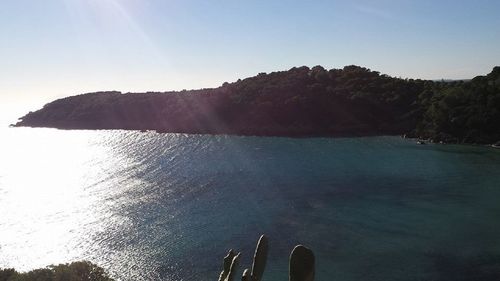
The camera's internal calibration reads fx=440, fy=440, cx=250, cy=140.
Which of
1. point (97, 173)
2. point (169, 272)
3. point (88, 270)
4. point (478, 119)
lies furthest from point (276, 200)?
point (478, 119)

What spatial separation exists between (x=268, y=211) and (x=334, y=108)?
285 feet

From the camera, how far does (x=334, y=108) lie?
134125 mm

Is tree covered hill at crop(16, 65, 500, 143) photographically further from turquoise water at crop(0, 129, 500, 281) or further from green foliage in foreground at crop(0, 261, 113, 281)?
green foliage in foreground at crop(0, 261, 113, 281)

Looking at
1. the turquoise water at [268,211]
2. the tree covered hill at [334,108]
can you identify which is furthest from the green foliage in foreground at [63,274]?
the tree covered hill at [334,108]

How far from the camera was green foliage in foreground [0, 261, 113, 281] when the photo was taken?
1009 inches

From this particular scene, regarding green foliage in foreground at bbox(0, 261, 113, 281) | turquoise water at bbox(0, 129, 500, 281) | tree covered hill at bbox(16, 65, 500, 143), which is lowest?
turquoise water at bbox(0, 129, 500, 281)

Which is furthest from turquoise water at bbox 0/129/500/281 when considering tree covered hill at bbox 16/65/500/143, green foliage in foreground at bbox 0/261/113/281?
tree covered hill at bbox 16/65/500/143

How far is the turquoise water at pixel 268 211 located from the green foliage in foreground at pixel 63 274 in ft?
24.4

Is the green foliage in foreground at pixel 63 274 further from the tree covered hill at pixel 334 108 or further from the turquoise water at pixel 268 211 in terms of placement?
the tree covered hill at pixel 334 108

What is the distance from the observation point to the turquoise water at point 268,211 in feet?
119

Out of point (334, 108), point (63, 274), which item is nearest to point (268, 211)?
point (63, 274)

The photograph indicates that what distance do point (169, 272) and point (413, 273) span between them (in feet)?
61.8

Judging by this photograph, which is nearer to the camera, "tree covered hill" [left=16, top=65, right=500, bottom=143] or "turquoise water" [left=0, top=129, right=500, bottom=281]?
"turquoise water" [left=0, top=129, right=500, bottom=281]

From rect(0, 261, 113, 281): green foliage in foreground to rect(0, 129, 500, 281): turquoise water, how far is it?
7.45m
